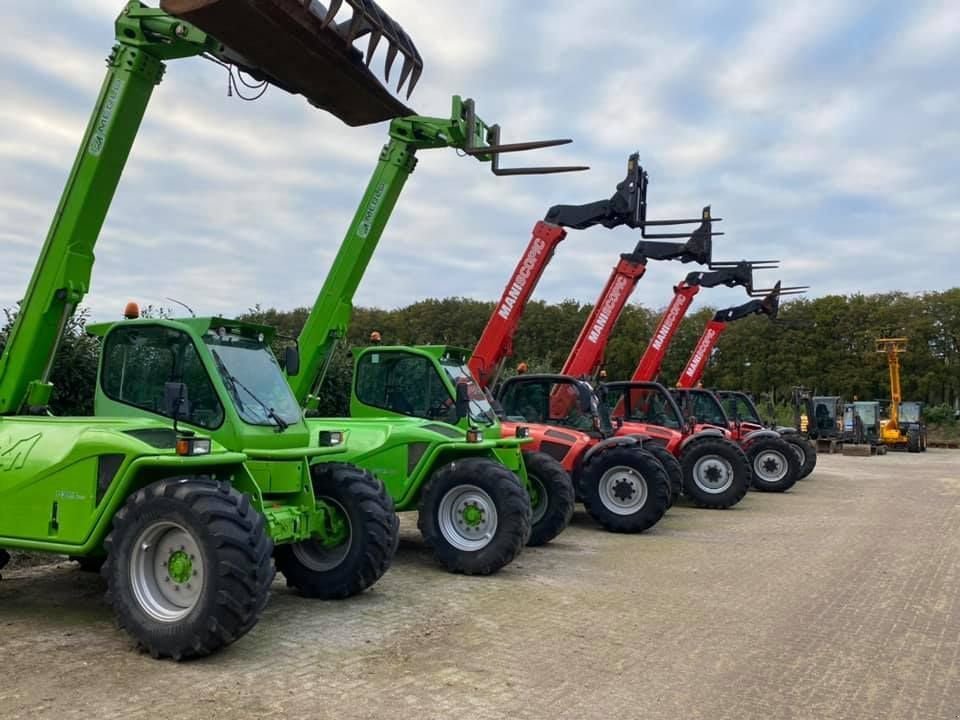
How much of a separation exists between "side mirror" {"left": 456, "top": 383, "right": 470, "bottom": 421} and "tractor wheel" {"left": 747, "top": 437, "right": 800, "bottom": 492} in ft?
30.6

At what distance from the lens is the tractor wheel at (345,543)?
21.2 ft

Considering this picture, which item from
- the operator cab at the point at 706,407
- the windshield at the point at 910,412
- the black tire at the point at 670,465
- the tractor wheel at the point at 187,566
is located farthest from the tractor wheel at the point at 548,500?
the windshield at the point at 910,412

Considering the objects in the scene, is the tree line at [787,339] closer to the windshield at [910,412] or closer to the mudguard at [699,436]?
the windshield at [910,412]

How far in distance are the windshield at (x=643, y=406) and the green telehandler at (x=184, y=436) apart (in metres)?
7.91

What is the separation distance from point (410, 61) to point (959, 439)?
132 ft

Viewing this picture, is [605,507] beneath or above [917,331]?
beneath

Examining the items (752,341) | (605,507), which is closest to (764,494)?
(605,507)

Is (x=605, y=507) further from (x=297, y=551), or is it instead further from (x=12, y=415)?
(x=12, y=415)

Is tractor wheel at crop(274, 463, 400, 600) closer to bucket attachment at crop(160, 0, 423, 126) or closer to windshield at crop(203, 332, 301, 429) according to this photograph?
windshield at crop(203, 332, 301, 429)

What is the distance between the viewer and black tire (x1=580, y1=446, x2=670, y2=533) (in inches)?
418

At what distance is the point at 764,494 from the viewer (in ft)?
53.6

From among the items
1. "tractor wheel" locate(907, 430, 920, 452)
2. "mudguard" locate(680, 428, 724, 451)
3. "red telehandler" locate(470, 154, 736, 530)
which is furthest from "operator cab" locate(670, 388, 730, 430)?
"tractor wheel" locate(907, 430, 920, 452)

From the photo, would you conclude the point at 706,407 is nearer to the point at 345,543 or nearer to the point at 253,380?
the point at 345,543

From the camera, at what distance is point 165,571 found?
5.24 m
